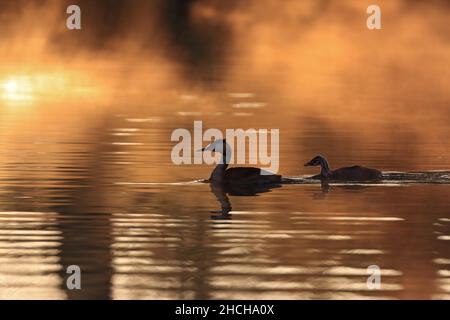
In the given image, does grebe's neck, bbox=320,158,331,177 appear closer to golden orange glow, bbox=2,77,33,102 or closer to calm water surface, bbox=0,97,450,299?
calm water surface, bbox=0,97,450,299

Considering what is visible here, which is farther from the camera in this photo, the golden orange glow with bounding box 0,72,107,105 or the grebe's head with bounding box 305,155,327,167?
the golden orange glow with bounding box 0,72,107,105

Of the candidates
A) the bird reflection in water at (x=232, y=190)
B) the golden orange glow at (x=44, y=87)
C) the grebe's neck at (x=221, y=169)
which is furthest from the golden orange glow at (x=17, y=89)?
the bird reflection in water at (x=232, y=190)

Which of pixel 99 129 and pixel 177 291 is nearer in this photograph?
pixel 177 291

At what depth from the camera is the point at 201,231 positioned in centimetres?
2312

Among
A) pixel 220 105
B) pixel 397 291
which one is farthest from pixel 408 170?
pixel 220 105

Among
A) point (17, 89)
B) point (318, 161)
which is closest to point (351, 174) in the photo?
point (318, 161)

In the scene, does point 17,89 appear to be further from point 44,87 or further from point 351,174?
point 351,174

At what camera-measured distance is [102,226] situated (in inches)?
926

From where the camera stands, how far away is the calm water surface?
18.8 m

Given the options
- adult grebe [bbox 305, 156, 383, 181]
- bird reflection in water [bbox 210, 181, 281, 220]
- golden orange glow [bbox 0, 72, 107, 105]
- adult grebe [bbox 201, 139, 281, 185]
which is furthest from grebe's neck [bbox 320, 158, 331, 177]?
golden orange glow [bbox 0, 72, 107, 105]

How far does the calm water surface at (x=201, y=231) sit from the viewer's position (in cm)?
1878

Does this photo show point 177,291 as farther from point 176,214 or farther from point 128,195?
point 128,195

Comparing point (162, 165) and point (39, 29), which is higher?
point (39, 29)

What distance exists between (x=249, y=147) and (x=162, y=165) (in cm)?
663
